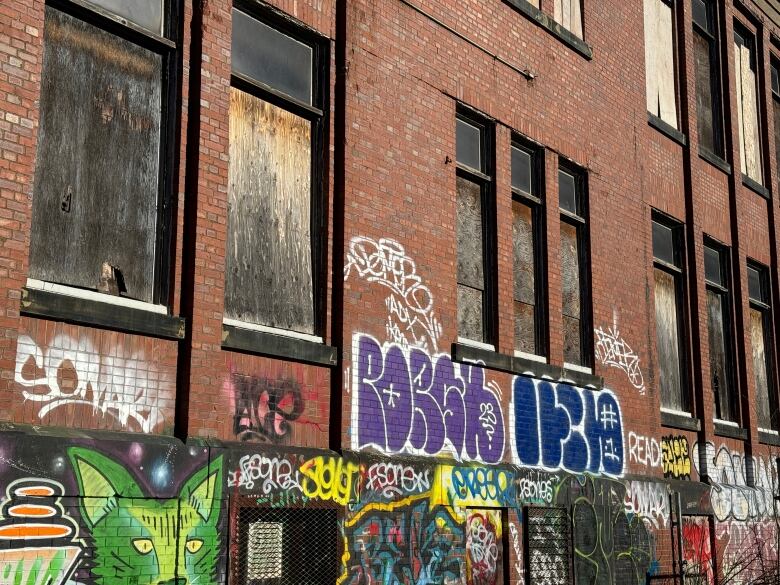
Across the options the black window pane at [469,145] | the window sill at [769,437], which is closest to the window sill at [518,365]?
the black window pane at [469,145]

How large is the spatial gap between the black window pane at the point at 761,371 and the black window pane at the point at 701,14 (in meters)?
4.91

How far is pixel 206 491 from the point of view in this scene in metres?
8.20

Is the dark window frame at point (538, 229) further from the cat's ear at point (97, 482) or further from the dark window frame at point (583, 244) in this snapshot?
the cat's ear at point (97, 482)

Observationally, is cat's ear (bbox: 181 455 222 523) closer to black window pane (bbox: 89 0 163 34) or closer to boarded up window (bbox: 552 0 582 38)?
black window pane (bbox: 89 0 163 34)

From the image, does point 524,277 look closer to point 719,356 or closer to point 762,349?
point 719,356

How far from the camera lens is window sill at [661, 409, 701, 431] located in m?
14.9

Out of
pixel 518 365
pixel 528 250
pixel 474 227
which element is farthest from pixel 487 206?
pixel 518 365

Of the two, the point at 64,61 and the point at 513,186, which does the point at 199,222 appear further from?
the point at 513,186

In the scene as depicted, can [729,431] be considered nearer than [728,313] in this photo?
Yes

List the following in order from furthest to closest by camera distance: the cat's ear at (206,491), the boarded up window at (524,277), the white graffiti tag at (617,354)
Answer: the white graffiti tag at (617,354) → the boarded up window at (524,277) → the cat's ear at (206,491)

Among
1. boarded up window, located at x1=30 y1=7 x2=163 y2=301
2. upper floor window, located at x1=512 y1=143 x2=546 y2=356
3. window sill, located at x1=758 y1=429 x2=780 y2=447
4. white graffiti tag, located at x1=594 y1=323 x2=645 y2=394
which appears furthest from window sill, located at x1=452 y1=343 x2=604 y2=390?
window sill, located at x1=758 y1=429 x2=780 y2=447

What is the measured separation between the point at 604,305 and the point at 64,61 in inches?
316

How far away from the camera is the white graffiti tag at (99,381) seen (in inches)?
287

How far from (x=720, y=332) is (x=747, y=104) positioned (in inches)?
181
